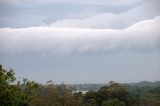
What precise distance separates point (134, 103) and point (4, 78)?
1531 inches

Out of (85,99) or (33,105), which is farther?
(85,99)

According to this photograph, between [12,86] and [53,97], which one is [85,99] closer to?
[53,97]

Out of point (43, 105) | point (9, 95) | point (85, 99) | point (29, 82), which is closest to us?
point (9, 95)

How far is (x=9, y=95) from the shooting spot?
33312mm

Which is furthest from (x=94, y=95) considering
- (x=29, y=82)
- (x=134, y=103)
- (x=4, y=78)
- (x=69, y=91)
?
(x=4, y=78)

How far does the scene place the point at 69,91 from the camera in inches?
1895

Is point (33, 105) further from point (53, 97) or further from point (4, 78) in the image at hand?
point (4, 78)

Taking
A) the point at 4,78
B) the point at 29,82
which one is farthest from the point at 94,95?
the point at 4,78

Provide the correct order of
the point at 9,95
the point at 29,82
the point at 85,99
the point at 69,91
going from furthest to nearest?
the point at 85,99 < the point at 69,91 < the point at 29,82 < the point at 9,95

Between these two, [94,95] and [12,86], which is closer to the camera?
[12,86]

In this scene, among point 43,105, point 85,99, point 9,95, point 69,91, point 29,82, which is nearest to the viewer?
point 9,95

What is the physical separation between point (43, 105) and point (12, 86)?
36.0ft

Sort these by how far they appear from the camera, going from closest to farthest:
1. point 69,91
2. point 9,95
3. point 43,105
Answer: point 9,95 < point 43,105 < point 69,91

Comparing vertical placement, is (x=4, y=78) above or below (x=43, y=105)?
above
